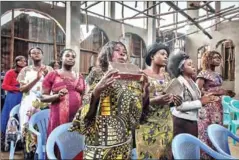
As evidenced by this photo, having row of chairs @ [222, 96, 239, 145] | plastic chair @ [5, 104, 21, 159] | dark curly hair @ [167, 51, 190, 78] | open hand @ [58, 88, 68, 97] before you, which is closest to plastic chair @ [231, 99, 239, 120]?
row of chairs @ [222, 96, 239, 145]

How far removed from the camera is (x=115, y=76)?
1.98 feet

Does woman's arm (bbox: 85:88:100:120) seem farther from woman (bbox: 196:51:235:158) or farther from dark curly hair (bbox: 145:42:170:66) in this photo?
woman (bbox: 196:51:235:158)

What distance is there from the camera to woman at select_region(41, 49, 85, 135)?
3.50ft

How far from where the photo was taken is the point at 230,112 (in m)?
1.19

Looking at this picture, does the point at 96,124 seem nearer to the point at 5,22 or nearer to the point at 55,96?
the point at 55,96

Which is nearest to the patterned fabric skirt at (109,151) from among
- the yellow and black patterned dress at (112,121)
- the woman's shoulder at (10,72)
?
the yellow and black patterned dress at (112,121)

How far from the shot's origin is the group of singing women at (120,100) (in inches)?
25.2

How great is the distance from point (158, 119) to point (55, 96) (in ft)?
1.10

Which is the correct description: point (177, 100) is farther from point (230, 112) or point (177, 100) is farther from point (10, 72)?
point (10, 72)

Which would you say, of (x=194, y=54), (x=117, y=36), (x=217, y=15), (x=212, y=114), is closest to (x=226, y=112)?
(x=212, y=114)

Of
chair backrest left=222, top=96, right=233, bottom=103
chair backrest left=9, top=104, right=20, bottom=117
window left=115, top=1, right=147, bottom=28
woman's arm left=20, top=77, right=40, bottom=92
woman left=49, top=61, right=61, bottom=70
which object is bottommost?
chair backrest left=9, top=104, right=20, bottom=117

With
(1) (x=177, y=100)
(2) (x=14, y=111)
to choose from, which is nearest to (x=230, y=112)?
(1) (x=177, y=100)

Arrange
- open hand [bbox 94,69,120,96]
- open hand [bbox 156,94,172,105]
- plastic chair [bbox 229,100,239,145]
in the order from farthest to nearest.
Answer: plastic chair [bbox 229,100,239,145]
open hand [bbox 156,94,172,105]
open hand [bbox 94,69,120,96]

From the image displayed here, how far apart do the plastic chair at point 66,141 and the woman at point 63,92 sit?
0.80 ft
